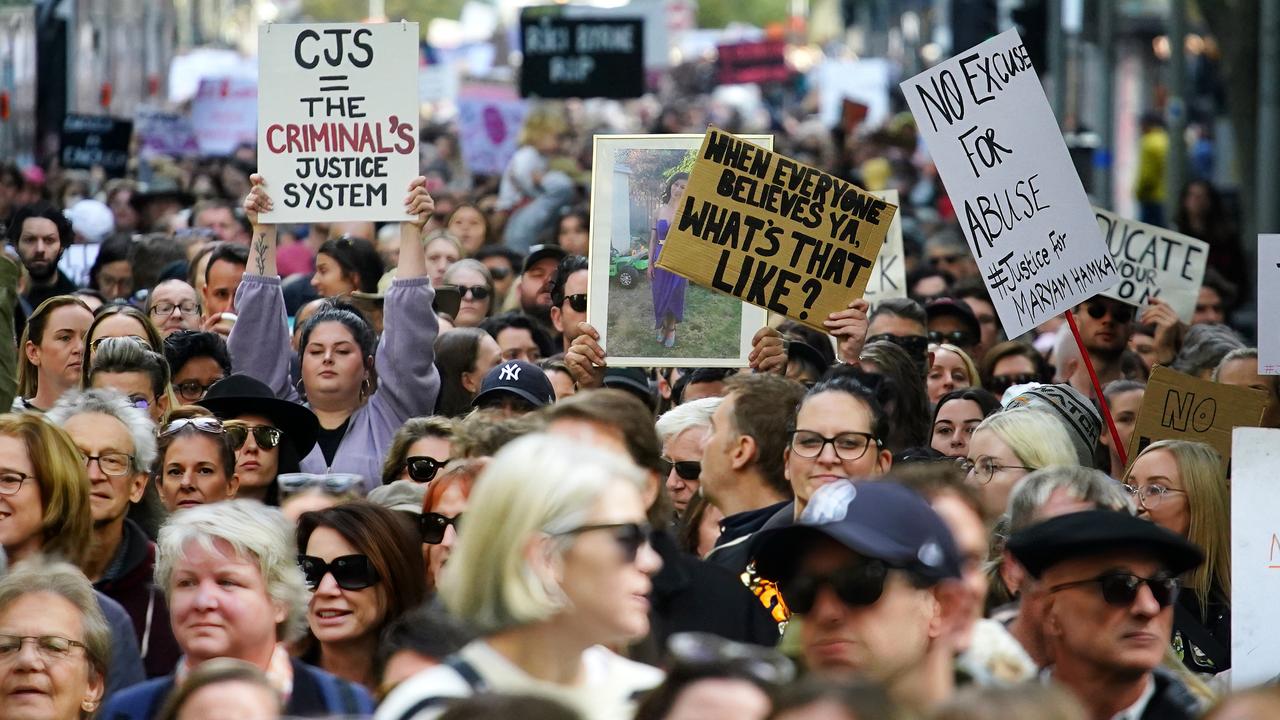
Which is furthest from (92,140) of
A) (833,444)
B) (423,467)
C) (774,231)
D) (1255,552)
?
(1255,552)

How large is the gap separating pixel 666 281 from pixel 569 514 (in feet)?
15.3

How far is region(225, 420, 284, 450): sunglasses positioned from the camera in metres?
7.48

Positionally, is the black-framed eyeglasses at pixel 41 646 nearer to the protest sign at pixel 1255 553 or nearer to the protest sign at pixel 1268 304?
the protest sign at pixel 1255 553

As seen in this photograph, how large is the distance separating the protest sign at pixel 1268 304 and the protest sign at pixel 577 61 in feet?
46.9

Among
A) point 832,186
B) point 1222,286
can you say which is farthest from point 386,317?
point 1222,286

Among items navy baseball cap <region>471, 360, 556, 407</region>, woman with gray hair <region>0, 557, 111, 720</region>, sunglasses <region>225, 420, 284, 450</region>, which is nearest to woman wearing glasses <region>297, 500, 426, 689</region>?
woman with gray hair <region>0, 557, 111, 720</region>

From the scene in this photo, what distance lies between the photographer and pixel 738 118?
53.4 meters

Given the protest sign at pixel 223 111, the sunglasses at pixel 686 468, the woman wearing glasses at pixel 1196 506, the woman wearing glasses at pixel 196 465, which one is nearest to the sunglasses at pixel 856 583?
the woman wearing glasses at pixel 1196 506

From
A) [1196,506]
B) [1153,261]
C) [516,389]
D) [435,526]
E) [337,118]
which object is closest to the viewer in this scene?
[435,526]

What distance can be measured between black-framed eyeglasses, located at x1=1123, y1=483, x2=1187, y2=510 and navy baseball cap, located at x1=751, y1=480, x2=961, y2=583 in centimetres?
267

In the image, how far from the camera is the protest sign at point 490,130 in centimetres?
2444

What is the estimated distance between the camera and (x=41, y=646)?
16.5ft

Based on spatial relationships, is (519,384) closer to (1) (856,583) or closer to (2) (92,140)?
(1) (856,583)

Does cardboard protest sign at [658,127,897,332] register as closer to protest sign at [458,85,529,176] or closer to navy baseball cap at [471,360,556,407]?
navy baseball cap at [471,360,556,407]
